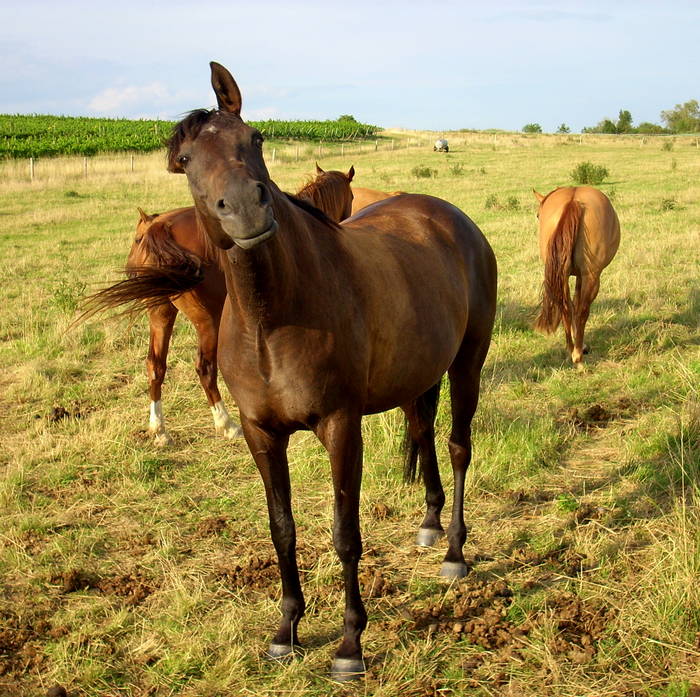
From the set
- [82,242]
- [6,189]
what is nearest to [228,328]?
[82,242]

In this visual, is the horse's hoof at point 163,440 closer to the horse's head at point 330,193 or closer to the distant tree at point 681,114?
the horse's head at point 330,193

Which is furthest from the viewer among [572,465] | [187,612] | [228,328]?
[572,465]

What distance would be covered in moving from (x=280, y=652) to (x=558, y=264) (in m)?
5.43

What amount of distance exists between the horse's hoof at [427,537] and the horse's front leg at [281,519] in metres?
1.01

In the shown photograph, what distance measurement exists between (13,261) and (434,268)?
10554 millimetres

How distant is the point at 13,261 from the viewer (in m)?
12.2

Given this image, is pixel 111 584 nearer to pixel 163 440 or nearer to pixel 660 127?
pixel 163 440

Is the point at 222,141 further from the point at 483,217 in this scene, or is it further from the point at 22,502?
the point at 483,217

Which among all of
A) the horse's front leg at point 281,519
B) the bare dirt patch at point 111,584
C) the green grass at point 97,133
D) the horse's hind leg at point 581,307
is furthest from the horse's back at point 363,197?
the green grass at point 97,133

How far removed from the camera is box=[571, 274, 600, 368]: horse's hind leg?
693 centimetres

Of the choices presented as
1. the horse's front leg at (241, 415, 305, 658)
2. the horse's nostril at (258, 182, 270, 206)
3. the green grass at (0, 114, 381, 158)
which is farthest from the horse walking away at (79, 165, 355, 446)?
the green grass at (0, 114, 381, 158)

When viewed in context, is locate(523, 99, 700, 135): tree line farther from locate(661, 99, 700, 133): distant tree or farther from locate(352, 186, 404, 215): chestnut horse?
locate(352, 186, 404, 215): chestnut horse

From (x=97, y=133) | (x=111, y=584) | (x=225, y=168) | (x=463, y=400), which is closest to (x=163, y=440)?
(x=111, y=584)

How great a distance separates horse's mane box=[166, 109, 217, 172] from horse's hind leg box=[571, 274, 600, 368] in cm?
515
